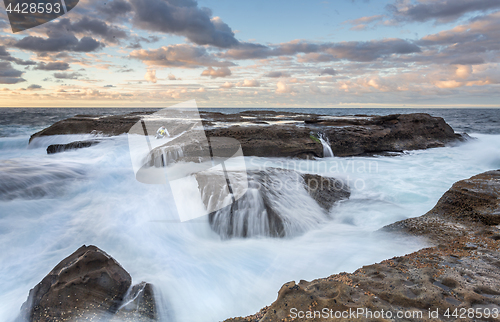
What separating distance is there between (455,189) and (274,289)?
11.2 ft

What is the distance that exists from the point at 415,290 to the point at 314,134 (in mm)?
7579

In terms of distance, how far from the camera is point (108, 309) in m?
2.34

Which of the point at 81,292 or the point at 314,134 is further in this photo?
the point at 314,134

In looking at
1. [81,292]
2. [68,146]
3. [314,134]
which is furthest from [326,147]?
[68,146]

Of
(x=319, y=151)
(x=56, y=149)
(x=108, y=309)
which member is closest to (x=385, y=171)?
(x=319, y=151)

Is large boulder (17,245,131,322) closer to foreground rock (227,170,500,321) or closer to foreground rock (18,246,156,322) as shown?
foreground rock (18,246,156,322)

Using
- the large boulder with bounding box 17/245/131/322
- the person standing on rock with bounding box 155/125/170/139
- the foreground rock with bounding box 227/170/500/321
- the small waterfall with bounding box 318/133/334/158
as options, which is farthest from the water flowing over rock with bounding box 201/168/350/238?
the person standing on rock with bounding box 155/125/170/139

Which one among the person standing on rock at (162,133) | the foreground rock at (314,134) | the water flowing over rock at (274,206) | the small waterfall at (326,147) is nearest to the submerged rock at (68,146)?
the foreground rock at (314,134)

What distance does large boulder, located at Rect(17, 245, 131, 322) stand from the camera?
2.26m

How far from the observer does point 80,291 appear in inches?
91.7

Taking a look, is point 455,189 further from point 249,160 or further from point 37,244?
point 37,244

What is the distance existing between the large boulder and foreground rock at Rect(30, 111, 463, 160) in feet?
15.2

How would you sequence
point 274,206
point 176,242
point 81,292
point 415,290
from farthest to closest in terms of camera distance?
point 274,206 < point 176,242 < point 81,292 < point 415,290

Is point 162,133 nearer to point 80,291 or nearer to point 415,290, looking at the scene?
point 80,291
